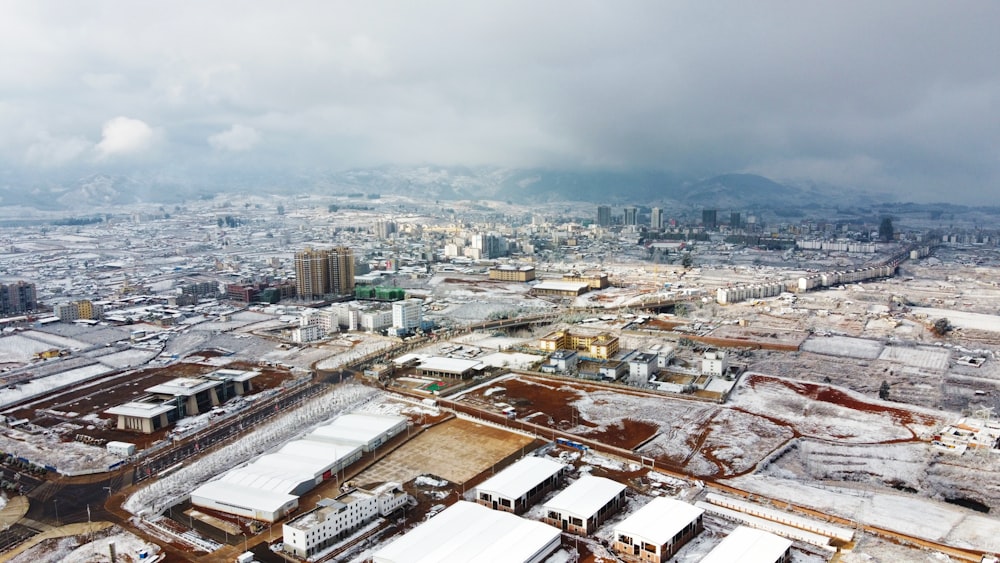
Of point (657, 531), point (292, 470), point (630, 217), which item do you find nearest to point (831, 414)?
point (657, 531)

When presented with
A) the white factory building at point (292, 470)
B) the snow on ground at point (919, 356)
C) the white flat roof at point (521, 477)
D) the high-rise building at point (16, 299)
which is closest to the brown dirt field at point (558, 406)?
the white flat roof at point (521, 477)

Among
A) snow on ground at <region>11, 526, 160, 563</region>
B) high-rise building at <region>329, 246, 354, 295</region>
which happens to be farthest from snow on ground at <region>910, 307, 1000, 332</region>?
snow on ground at <region>11, 526, 160, 563</region>

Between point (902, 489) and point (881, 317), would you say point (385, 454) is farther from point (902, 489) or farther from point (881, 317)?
point (881, 317)

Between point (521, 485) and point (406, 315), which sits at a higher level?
point (406, 315)

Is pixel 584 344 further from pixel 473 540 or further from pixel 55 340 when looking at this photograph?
pixel 55 340

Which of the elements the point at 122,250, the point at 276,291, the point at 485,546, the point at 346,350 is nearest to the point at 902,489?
the point at 485,546
